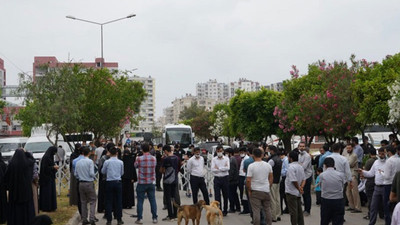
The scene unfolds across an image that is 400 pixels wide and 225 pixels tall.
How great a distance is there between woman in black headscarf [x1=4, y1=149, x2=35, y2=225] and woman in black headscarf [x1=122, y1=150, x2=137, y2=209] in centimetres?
385

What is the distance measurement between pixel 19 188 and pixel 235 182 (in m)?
5.85

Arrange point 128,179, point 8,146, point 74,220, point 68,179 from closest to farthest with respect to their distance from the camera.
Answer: point 74,220 → point 128,179 → point 68,179 → point 8,146

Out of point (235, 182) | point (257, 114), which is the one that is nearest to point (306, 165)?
point (235, 182)

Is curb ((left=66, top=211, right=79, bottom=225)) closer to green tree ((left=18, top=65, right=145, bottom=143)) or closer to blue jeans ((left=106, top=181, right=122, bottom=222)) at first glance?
blue jeans ((left=106, top=181, right=122, bottom=222))

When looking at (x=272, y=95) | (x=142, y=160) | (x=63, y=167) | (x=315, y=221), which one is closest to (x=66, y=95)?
(x=63, y=167)

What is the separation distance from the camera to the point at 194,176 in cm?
1337

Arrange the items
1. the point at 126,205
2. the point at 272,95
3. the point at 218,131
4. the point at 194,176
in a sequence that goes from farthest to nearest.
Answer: the point at 218,131
the point at 272,95
the point at 126,205
the point at 194,176

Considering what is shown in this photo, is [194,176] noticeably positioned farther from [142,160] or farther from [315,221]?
[315,221]

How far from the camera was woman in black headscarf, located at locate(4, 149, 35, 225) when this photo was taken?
10312 mm

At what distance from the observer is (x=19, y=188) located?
10336 millimetres

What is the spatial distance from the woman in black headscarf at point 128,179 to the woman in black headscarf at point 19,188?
385 centimetres

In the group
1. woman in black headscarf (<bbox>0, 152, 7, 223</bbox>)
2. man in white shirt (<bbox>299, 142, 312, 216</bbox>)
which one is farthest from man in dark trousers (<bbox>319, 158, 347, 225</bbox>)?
woman in black headscarf (<bbox>0, 152, 7, 223</bbox>)

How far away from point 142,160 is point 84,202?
5.55 ft

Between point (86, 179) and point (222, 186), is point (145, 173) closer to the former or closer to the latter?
point (86, 179)
